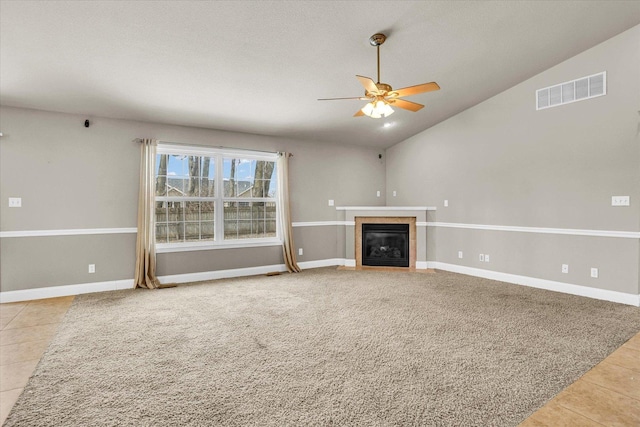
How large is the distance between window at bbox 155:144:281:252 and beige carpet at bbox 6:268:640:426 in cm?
125

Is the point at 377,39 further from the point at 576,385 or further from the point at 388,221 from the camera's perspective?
the point at 388,221

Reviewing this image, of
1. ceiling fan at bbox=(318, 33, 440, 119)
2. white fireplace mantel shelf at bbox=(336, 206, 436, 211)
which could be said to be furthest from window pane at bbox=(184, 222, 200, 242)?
ceiling fan at bbox=(318, 33, 440, 119)

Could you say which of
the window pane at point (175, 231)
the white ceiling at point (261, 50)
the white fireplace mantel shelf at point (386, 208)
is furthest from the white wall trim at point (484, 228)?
the white ceiling at point (261, 50)

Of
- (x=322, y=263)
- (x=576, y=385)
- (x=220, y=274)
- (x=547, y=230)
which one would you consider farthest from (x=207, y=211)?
(x=547, y=230)

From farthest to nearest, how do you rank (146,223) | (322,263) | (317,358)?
(322,263), (146,223), (317,358)

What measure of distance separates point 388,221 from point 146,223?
13.5 feet

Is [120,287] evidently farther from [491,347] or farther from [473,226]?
[473,226]

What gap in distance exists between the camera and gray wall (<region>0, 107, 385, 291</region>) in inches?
164

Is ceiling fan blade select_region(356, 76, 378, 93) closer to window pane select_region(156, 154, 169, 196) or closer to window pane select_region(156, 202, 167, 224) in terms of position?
window pane select_region(156, 154, 169, 196)

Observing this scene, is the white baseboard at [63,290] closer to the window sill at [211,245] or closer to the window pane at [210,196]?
the window sill at [211,245]

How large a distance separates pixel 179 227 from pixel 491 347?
14.9ft

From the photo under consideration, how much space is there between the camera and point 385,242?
6.32 m

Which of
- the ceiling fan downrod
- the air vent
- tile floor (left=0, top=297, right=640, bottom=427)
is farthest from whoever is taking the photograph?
the air vent

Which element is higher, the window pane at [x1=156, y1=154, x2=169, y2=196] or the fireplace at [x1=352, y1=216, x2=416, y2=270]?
the window pane at [x1=156, y1=154, x2=169, y2=196]
